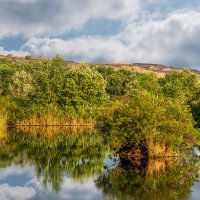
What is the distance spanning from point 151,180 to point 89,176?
12.0ft

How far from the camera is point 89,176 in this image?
25.4 meters

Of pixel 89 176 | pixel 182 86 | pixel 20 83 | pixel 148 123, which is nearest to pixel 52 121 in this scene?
pixel 148 123

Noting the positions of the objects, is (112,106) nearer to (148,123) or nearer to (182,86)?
(148,123)

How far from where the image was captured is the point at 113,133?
29.5 m

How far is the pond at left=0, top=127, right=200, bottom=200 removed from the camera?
21.0 m

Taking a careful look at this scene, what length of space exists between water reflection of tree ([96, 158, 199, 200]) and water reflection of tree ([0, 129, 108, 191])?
1.77m

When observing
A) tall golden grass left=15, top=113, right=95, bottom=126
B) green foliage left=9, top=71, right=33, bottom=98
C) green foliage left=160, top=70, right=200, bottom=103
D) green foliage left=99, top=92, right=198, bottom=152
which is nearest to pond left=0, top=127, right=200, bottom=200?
green foliage left=99, top=92, right=198, bottom=152

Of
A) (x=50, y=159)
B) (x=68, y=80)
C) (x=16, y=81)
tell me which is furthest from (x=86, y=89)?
(x=50, y=159)

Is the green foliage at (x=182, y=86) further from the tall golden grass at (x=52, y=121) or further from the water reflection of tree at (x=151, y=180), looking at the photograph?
the water reflection of tree at (x=151, y=180)

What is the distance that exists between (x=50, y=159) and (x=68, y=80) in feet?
158

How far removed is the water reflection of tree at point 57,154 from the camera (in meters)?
26.3

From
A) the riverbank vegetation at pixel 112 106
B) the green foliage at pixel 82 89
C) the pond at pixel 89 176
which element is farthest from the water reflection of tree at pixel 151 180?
the green foliage at pixel 82 89

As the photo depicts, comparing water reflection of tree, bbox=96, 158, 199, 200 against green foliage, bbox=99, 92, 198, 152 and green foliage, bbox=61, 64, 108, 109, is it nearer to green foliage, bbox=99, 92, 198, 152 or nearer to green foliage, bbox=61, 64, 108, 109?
green foliage, bbox=99, 92, 198, 152

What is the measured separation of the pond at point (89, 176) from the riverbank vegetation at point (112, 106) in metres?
1.48
